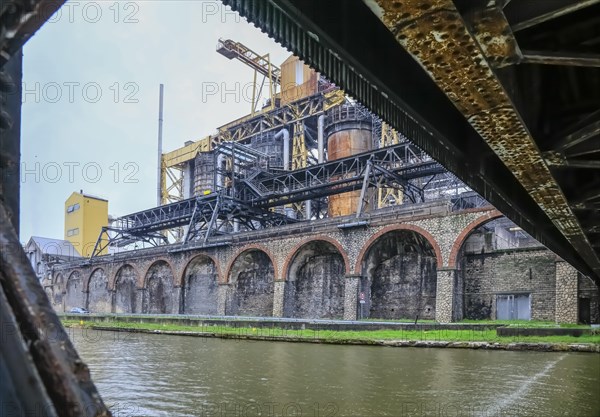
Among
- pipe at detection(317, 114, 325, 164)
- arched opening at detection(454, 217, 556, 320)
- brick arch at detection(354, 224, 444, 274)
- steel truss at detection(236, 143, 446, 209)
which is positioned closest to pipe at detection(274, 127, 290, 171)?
pipe at detection(317, 114, 325, 164)

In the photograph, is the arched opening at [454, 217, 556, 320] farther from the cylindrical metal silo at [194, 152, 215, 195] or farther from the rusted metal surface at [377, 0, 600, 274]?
the cylindrical metal silo at [194, 152, 215, 195]

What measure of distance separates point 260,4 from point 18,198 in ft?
7.56

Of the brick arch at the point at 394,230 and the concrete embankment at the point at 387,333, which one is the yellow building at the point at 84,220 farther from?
the brick arch at the point at 394,230

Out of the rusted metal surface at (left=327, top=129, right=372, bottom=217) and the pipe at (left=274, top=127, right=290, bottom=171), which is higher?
the pipe at (left=274, top=127, right=290, bottom=171)

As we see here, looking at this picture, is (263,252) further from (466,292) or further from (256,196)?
(466,292)

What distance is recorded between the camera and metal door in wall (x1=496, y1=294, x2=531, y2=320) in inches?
907

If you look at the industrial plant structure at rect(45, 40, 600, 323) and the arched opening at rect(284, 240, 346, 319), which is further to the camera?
the arched opening at rect(284, 240, 346, 319)

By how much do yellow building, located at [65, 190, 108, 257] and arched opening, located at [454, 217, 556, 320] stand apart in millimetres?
40232

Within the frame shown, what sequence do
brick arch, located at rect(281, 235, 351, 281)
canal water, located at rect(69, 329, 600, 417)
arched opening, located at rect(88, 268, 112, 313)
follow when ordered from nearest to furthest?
canal water, located at rect(69, 329, 600, 417) → brick arch, located at rect(281, 235, 351, 281) → arched opening, located at rect(88, 268, 112, 313)

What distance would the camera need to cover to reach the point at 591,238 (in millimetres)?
9914

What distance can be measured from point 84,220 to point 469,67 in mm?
55219

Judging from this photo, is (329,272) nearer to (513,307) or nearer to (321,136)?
(513,307)

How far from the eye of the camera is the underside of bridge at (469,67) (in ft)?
9.00

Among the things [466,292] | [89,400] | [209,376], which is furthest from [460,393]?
[466,292]
